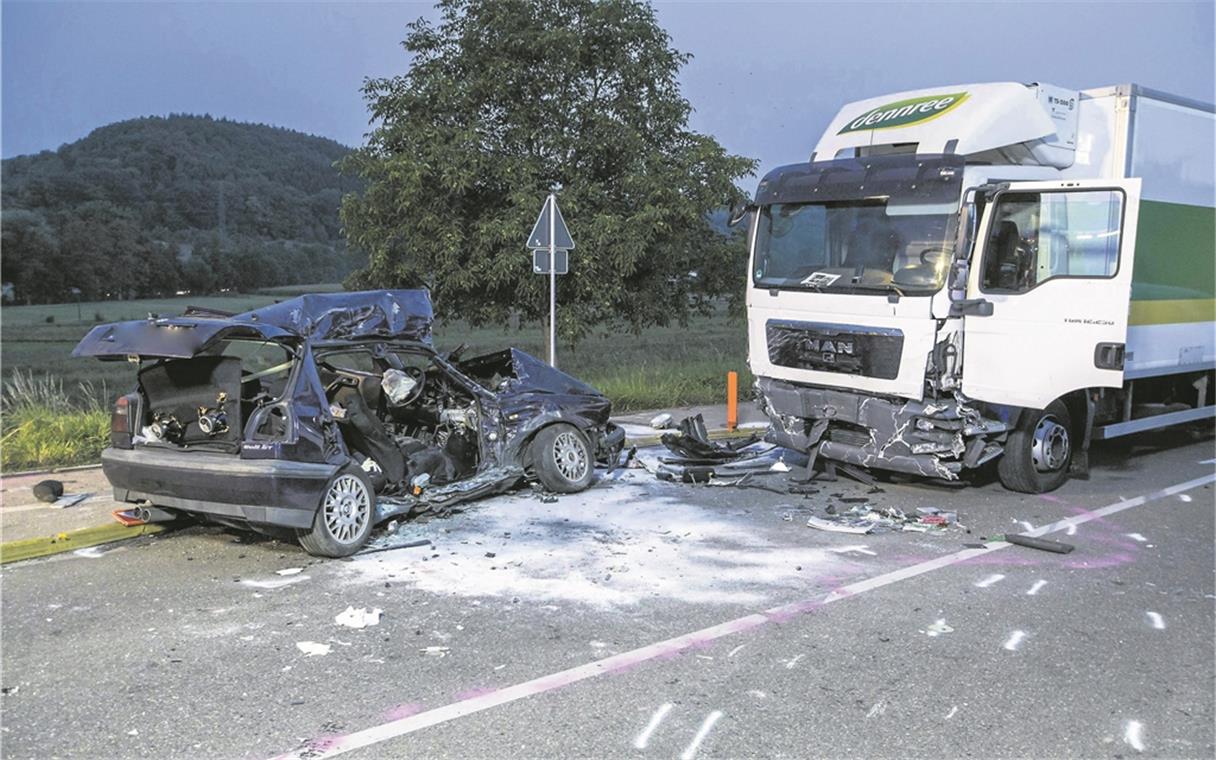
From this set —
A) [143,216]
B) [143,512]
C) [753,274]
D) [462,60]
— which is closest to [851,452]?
[753,274]

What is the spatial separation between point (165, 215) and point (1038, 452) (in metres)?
37.2

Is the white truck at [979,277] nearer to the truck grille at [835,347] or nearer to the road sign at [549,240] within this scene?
the truck grille at [835,347]

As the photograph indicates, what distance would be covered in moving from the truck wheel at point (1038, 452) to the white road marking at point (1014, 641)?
3745 mm

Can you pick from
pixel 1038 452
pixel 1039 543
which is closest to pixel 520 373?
pixel 1039 543

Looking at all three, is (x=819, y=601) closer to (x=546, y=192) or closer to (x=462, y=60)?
(x=546, y=192)

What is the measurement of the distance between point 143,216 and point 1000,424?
36482 mm

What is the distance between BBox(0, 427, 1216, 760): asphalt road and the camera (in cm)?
382

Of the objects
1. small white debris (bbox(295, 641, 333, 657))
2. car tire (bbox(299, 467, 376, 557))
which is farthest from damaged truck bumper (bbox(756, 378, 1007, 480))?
small white debris (bbox(295, 641, 333, 657))

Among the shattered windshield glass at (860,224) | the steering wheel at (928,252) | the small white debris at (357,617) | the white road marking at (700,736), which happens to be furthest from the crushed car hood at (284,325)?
the steering wheel at (928,252)

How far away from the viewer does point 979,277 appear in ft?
26.0

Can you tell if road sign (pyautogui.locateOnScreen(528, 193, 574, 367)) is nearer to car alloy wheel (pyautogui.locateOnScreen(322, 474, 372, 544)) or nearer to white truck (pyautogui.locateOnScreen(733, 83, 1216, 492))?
white truck (pyautogui.locateOnScreen(733, 83, 1216, 492))

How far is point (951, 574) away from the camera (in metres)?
6.15

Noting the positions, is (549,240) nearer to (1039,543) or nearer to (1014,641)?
(1039,543)

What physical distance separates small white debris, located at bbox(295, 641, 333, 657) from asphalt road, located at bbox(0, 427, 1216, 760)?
47 mm
